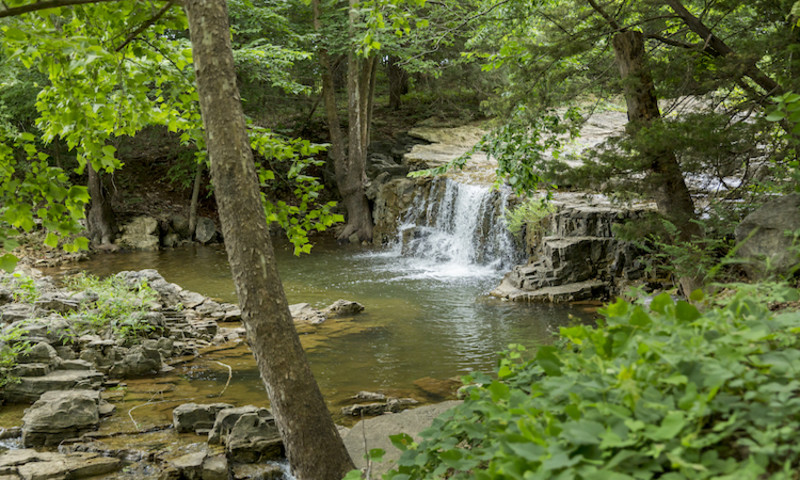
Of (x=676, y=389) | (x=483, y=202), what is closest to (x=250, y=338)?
(x=676, y=389)

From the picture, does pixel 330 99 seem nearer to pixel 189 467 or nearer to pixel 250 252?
pixel 189 467

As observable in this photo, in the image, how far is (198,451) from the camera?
4.27m

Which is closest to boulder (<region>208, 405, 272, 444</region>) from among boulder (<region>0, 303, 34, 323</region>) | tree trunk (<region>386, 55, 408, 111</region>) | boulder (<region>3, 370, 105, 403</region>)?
boulder (<region>3, 370, 105, 403</region>)

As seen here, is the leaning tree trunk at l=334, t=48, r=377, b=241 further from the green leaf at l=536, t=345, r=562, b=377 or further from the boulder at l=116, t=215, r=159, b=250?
the green leaf at l=536, t=345, r=562, b=377

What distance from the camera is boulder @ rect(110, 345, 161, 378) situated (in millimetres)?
6188

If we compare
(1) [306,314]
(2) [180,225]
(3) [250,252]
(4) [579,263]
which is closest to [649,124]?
(4) [579,263]

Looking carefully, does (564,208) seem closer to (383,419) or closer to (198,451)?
(383,419)

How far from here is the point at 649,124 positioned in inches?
244

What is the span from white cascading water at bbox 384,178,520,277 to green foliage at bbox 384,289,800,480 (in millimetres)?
10782

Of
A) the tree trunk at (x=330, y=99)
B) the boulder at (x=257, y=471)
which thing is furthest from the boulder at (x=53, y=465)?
the tree trunk at (x=330, y=99)

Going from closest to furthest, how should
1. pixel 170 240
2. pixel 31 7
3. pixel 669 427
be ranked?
pixel 669 427 < pixel 31 7 < pixel 170 240

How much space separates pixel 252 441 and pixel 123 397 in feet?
6.76

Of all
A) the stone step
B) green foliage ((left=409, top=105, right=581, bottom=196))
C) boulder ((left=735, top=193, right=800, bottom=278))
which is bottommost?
the stone step

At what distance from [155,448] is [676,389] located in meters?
4.01
